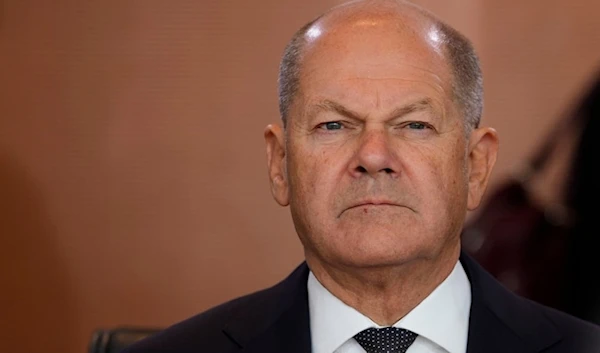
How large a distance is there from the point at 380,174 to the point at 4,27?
6.84 feet

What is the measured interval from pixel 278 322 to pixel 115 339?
421 millimetres

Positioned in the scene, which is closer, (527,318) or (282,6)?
(527,318)

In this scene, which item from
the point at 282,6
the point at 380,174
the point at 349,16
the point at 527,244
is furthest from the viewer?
the point at 282,6

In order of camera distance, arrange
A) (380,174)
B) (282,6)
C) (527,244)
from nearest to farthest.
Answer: (380,174)
(527,244)
(282,6)

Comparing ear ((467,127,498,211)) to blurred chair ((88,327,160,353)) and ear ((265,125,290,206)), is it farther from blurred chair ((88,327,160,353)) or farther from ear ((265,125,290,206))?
blurred chair ((88,327,160,353))

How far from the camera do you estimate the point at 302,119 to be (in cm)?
235

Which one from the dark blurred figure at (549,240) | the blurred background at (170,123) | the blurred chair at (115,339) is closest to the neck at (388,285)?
the blurred chair at (115,339)

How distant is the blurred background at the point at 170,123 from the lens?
158 inches

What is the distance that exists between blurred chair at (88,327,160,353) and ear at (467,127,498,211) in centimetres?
67

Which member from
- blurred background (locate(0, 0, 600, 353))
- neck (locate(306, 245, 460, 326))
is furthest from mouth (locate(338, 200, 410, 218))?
blurred background (locate(0, 0, 600, 353))

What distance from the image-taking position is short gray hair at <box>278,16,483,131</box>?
2.36m

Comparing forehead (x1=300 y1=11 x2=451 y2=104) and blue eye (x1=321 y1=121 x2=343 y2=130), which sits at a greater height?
forehead (x1=300 y1=11 x2=451 y2=104)

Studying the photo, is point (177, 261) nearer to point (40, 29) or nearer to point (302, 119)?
point (40, 29)

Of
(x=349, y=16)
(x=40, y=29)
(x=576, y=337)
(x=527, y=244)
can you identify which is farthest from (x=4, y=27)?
(x=576, y=337)
